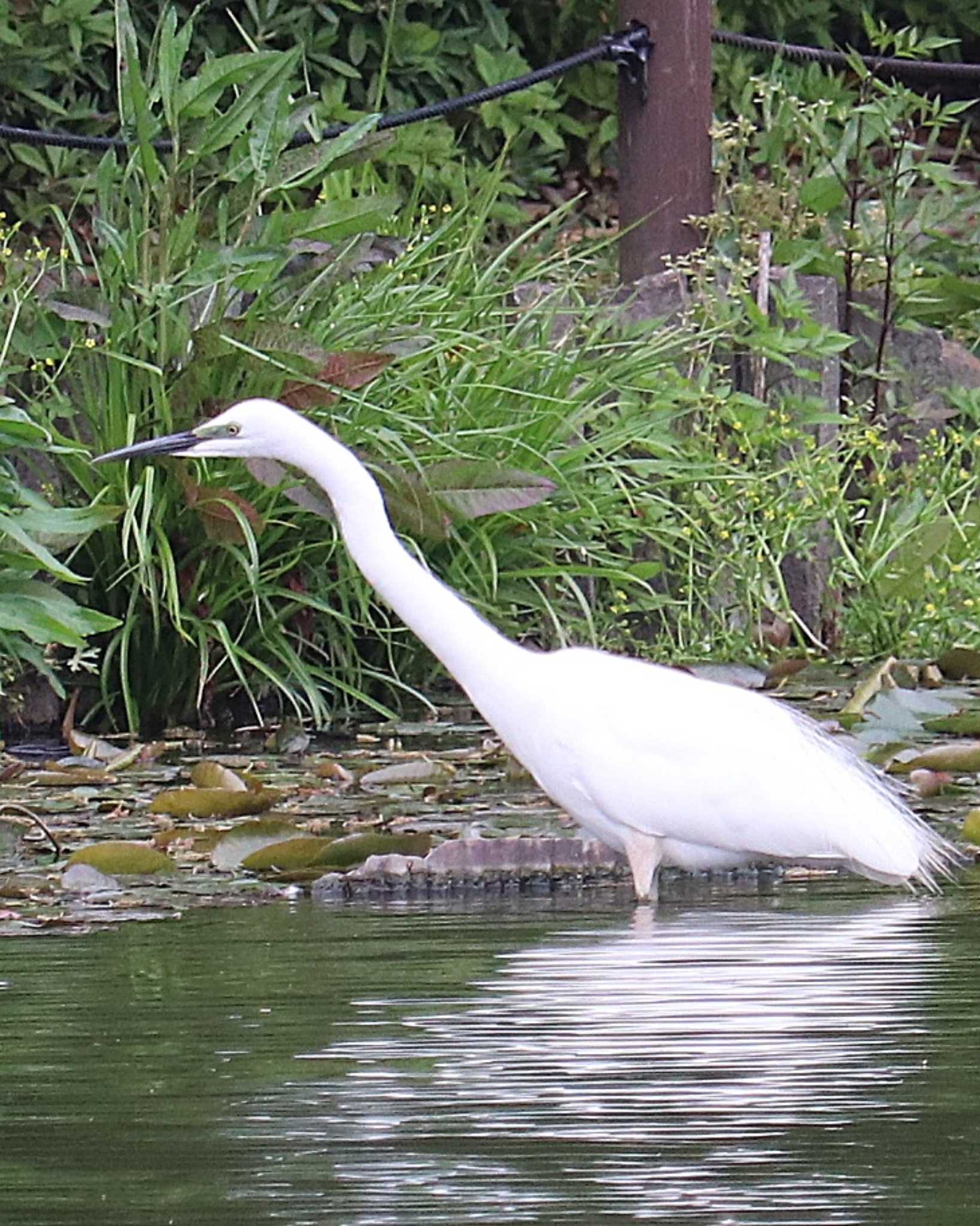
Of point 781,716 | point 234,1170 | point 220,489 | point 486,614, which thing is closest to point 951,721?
point 781,716

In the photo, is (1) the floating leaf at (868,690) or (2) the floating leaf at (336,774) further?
(1) the floating leaf at (868,690)

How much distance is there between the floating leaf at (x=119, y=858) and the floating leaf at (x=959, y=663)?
244 cm

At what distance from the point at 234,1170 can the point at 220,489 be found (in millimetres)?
3239

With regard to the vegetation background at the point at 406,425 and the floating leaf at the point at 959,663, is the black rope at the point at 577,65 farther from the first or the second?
the floating leaf at the point at 959,663

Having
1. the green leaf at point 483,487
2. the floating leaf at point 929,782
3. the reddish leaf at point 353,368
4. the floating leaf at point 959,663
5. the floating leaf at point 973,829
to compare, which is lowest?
the floating leaf at point 973,829

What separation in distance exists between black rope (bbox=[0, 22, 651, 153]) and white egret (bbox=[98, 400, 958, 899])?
1.89 m

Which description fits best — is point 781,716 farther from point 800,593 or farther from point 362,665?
point 800,593

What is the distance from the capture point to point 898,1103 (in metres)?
2.34

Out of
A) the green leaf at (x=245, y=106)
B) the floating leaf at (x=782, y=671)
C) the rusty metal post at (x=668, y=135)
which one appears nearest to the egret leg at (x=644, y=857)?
the floating leaf at (x=782, y=671)

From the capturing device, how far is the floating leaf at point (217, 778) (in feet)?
14.2

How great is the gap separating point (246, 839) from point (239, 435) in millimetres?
710

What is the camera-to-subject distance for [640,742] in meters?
4.02

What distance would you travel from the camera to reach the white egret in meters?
3.88

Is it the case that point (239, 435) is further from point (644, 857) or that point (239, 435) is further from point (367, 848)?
point (644, 857)
